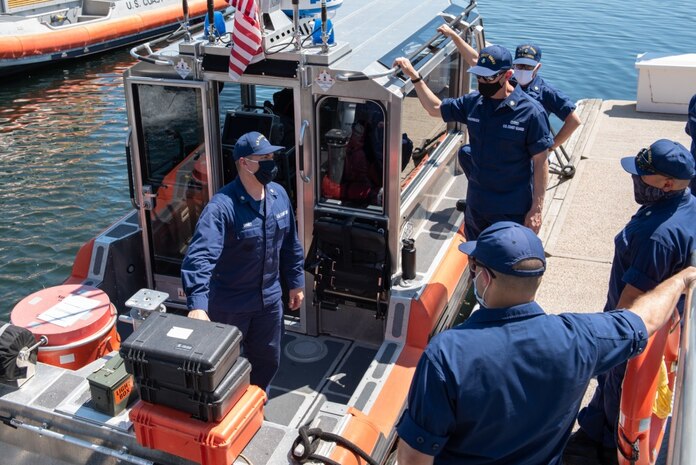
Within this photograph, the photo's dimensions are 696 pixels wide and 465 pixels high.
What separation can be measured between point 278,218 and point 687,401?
253cm

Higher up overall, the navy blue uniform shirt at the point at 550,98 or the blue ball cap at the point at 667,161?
the blue ball cap at the point at 667,161

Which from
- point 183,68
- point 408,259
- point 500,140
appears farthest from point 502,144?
point 183,68

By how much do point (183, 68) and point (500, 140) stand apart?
75.5 inches

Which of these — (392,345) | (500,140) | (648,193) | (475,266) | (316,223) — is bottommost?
(392,345)

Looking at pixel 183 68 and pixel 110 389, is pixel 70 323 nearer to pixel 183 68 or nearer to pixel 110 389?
pixel 110 389

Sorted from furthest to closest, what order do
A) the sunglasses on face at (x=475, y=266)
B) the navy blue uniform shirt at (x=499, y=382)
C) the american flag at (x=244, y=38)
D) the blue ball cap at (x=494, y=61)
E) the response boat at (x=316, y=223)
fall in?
the blue ball cap at (x=494, y=61), the american flag at (x=244, y=38), the response boat at (x=316, y=223), the sunglasses on face at (x=475, y=266), the navy blue uniform shirt at (x=499, y=382)

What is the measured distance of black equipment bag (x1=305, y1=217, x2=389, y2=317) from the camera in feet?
14.4

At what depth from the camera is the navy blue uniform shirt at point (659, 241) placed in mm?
3074

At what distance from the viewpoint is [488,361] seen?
210 cm

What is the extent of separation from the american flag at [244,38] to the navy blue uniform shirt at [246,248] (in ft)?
2.34

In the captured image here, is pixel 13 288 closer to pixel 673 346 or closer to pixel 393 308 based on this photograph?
pixel 393 308

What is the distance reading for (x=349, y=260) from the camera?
4.45 metres

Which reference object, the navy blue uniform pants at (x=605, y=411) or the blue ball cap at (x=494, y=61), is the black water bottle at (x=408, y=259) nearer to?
the blue ball cap at (x=494, y=61)

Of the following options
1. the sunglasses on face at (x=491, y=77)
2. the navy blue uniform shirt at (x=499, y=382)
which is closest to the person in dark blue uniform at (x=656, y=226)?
the navy blue uniform shirt at (x=499, y=382)
